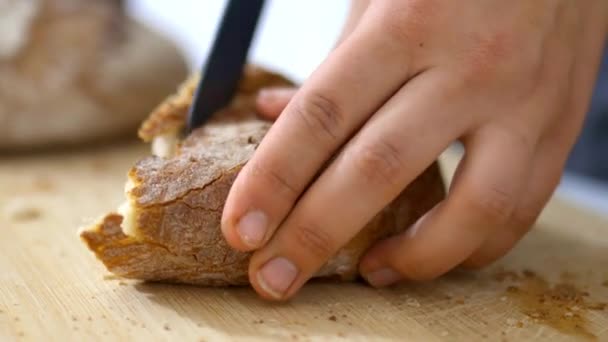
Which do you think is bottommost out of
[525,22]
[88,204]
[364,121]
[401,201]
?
[88,204]

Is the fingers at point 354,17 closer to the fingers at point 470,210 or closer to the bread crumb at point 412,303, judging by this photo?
the fingers at point 470,210

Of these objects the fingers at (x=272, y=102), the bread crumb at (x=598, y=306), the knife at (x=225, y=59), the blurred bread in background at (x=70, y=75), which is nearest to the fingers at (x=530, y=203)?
the bread crumb at (x=598, y=306)

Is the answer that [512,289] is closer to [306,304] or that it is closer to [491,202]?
[491,202]

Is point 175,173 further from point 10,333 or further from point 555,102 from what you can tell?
point 555,102

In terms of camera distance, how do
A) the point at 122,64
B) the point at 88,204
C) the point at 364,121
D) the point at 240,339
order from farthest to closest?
the point at 122,64 → the point at 88,204 → the point at 364,121 → the point at 240,339

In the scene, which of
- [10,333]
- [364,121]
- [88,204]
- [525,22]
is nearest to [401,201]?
[364,121]

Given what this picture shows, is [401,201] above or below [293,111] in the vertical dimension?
below

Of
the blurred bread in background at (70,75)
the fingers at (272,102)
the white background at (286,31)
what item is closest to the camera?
the fingers at (272,102)
